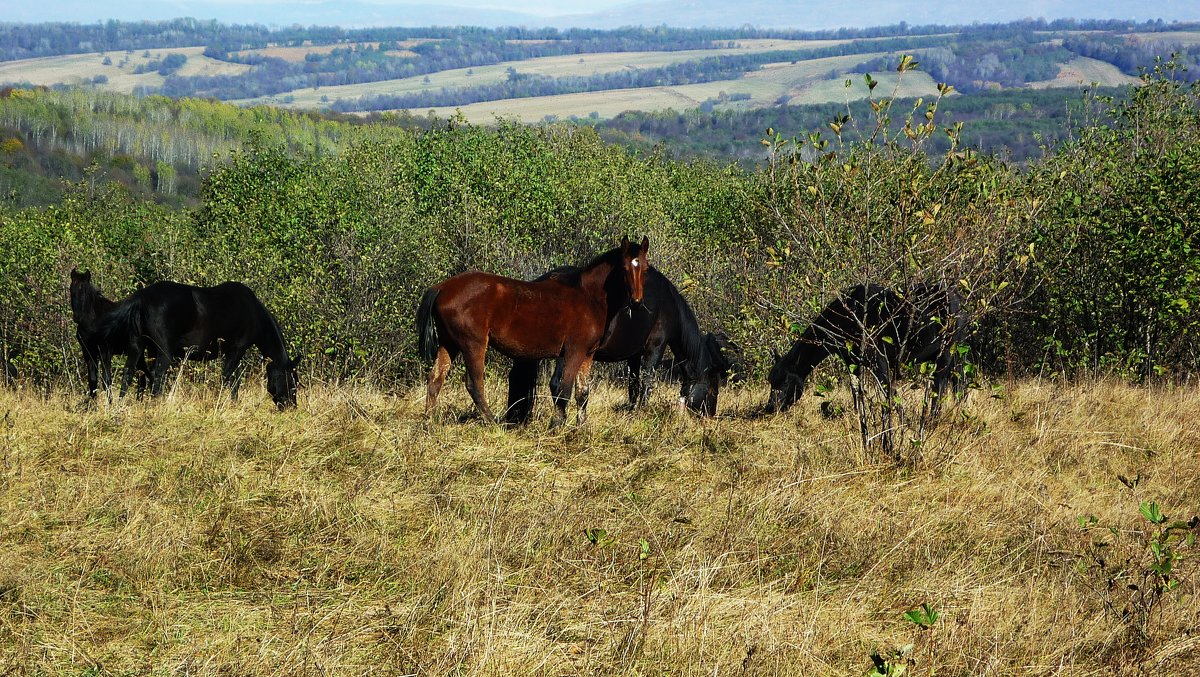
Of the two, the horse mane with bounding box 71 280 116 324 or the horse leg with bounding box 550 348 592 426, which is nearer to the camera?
the horse leg with bounding box 550 348 592 426

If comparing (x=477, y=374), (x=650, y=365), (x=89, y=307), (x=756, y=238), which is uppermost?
(x=756, y=238)

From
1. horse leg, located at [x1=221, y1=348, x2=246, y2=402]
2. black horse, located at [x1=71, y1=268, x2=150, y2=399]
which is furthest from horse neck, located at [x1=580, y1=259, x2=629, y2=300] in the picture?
black horse, located at [x1=71, y1=268, x2=150, y2=399]

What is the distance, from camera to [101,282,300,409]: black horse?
1123 centimetres

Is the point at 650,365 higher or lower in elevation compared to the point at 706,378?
higher

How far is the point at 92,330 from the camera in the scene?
11359mm

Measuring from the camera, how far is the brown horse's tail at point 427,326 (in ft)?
31.0

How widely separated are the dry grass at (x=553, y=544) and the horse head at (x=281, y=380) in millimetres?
2466

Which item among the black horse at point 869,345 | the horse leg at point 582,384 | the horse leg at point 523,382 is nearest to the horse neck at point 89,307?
the horse leg at point 523,382

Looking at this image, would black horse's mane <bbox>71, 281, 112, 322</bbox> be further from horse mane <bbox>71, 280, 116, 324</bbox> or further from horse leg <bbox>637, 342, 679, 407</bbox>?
horse leg <bbox>637, 342, 679, 407</bbox>

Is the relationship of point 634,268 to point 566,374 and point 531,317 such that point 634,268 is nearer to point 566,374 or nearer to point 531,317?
point 531,317

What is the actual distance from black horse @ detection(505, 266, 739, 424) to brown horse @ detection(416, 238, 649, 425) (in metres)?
0.23

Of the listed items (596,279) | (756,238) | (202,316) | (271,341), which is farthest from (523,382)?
(202,316)

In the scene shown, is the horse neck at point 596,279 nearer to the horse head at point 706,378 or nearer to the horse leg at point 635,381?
the horse leg at point 635,381

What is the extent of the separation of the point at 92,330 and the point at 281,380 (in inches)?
89.4
